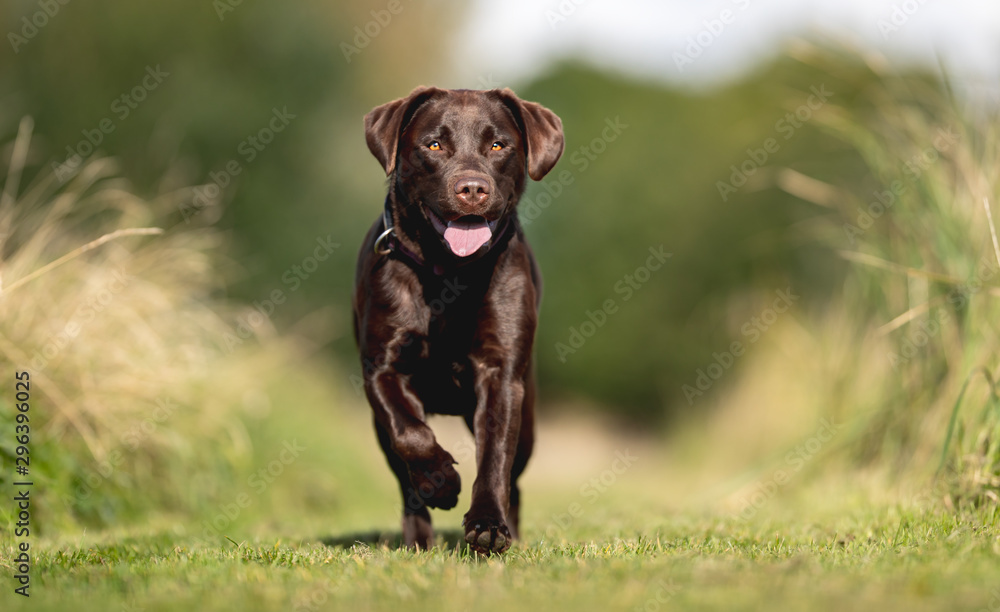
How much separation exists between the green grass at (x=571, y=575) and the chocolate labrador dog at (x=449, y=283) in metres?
0.46

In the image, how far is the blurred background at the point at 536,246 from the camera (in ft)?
20.2

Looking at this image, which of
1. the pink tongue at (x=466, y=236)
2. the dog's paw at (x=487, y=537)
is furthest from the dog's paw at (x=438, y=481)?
the pink tongue at (x=466, y=236)

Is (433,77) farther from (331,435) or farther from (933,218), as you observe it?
(933,218)

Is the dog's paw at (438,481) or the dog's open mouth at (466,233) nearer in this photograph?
the dog's paw at (438,481)

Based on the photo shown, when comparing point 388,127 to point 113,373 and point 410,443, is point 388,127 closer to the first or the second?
point 410,443

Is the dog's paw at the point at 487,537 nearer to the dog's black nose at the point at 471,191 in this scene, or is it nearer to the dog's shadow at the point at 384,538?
the dog's shadow at the point at 384,538

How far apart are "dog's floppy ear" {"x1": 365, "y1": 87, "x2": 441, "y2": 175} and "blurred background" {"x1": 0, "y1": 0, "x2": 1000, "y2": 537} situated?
135 centimetres

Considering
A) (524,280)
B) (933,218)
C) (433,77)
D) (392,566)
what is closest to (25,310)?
(524,280)

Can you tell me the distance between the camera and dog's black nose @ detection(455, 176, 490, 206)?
430 cm

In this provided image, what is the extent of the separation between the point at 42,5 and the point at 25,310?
10455 mm

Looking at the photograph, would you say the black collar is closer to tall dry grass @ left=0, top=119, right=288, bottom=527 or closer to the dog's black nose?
the dog's black nose

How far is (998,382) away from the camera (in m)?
4.94

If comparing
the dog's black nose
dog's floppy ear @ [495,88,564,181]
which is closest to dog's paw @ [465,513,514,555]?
the dog's black nose

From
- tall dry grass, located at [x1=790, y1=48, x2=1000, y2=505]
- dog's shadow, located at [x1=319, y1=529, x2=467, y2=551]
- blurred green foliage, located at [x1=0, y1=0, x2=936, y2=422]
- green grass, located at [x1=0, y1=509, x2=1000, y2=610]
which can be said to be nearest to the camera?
green grass, located at [x1=0, y1=509, x2=1000, y2=610]
